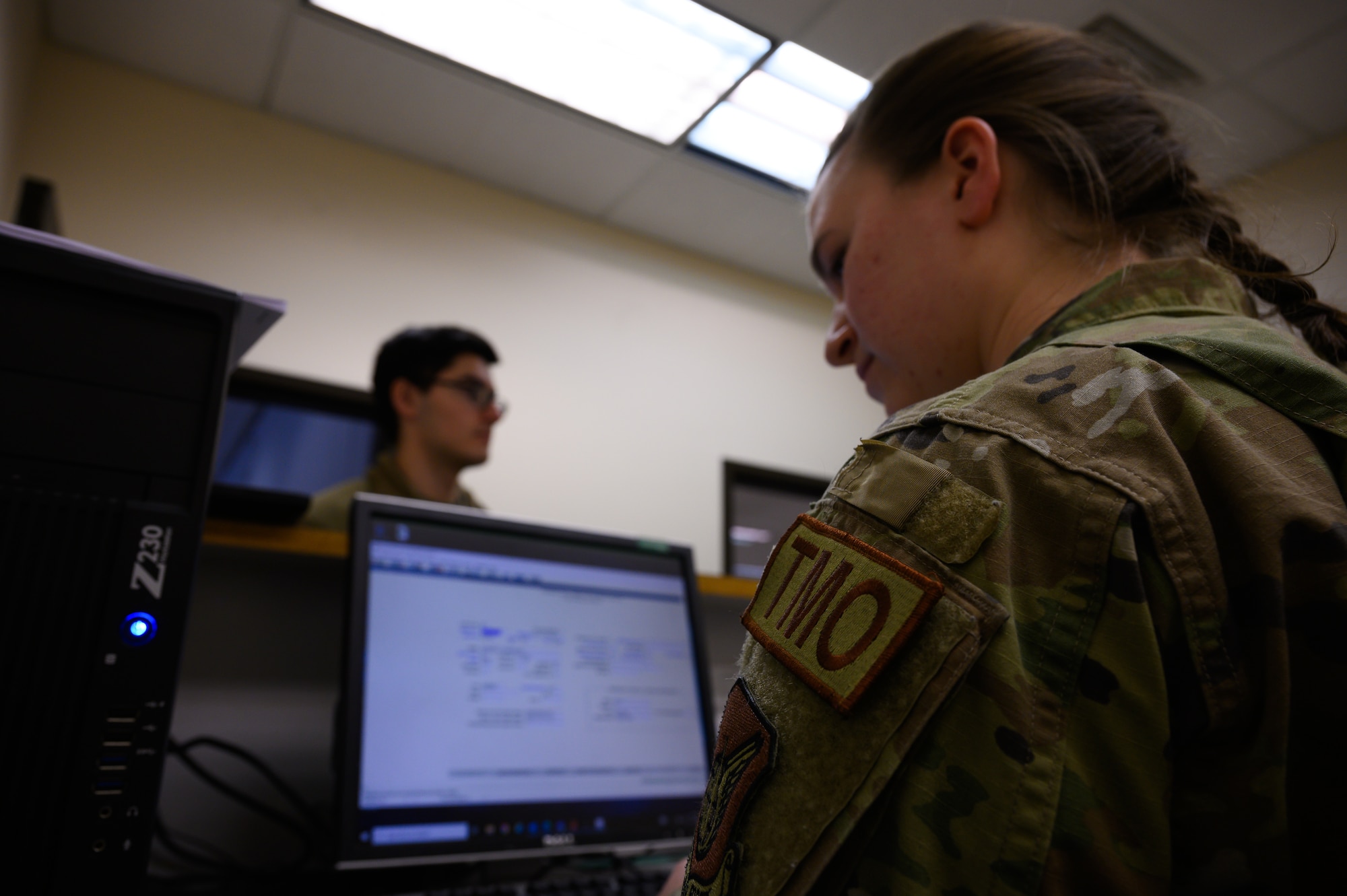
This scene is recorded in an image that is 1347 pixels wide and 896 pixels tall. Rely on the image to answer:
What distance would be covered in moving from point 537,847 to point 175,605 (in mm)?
484

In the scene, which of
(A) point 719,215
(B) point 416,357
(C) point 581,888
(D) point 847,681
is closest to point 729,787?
(D) point 847,681

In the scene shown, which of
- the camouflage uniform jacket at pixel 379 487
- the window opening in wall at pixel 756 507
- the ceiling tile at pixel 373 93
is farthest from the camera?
the window opening in wall at pixel 756 507

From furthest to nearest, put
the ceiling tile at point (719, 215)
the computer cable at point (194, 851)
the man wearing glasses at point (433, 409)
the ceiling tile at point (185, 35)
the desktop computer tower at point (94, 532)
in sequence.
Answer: the ceiling tile at point (719, 215), the ceiling tile at point (185, 35), the man wearing glasses at point (433, 409), the computer cable at point (194, 851), the desktop computer tower at point (94, 532)

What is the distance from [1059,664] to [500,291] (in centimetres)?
290

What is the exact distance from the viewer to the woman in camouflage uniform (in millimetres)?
308

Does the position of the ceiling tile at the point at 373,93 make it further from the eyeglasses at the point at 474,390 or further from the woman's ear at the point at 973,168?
the woman's ear at the point at 973,168

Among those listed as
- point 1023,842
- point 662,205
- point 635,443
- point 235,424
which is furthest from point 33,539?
point 662,205

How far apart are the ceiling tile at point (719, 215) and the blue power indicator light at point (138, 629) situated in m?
2.69

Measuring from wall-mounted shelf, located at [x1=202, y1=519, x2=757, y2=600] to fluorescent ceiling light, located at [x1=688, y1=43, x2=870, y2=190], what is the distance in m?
1.81

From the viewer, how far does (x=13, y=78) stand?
80.3 inches

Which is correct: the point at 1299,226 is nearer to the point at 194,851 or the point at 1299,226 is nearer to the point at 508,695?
the point at 508,695

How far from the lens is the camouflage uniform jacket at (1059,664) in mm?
307

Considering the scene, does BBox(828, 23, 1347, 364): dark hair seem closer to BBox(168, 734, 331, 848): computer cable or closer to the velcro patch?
the velcro patch

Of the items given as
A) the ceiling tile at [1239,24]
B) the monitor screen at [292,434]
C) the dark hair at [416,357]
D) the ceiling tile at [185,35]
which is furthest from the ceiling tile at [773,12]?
the monitor screen at [292,434]
